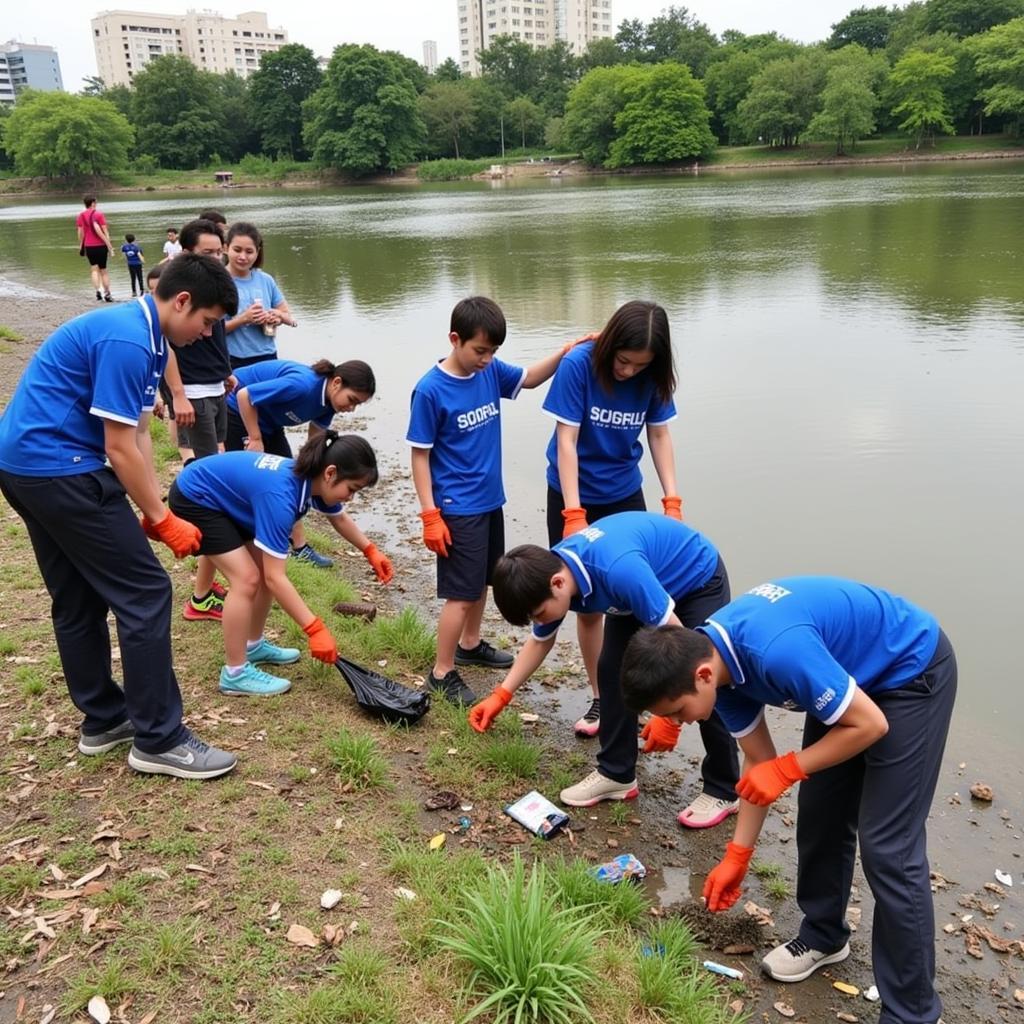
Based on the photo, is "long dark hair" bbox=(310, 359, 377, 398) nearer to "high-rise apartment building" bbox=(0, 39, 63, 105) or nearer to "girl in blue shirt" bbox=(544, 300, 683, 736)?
"girl in blue shirt" bbox=(544, 300, 683, 736)

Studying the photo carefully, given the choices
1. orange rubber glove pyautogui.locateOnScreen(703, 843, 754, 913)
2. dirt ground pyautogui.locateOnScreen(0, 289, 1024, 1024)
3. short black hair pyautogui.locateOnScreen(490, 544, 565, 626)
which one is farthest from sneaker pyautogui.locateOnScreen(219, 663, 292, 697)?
orange rubber glove pyautogui.locateOnScreen(703, 843, 754, 913)

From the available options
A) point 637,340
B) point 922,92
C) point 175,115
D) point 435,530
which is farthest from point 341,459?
point 175,115

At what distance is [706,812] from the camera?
3.65 metres

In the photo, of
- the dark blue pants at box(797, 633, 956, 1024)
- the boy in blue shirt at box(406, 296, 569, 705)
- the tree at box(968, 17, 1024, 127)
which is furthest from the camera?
the tree at box(968, 17, 1024, 127)

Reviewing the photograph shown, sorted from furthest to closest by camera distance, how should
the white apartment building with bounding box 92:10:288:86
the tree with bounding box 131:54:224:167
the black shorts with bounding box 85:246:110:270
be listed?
the white apartment building with bounding box 92:10:288:86, the tree with bounding box 131:54:224:167, the black shorts with bounding box 85:246:110:270

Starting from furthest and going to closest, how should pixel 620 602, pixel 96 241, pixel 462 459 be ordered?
1. pixel 96 241
2. pixel 462 459
3. pixel 620 602

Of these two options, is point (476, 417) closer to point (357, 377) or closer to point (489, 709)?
point (357, 377)

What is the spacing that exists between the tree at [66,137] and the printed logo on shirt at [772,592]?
8290 centimetres

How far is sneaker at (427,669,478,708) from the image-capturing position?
4.30 m

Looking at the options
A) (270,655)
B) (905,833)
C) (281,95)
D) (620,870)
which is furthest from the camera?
(281,95)

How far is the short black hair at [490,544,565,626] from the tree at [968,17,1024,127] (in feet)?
220

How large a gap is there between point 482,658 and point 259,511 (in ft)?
5.43

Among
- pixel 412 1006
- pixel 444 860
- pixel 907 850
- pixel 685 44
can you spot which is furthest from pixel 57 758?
pixel 685 44

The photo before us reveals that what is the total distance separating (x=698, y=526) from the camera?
6.60 meters
